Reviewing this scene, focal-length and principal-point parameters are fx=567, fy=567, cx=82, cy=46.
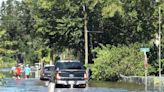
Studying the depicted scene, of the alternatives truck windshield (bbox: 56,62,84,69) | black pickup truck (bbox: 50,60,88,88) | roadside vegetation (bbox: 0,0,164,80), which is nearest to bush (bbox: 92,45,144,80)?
roadside vegetation (bbox: 0,0,164,80)

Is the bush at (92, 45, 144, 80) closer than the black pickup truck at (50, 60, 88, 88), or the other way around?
the black pickup truck at (50, 60, 88, 88)

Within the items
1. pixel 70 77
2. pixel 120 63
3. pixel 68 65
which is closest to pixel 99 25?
pixel 120 63

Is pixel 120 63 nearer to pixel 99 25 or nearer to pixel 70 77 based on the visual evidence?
pixel 99 25

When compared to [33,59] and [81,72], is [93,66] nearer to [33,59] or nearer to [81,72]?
[81,72]

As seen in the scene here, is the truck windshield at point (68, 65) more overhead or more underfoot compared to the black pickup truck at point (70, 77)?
more overhead

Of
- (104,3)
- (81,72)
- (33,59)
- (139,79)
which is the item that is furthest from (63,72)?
(33,59)

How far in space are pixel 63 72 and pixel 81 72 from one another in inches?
48.0

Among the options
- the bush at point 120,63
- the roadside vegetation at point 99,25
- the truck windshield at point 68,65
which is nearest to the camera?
the truck windshield at point 68,65

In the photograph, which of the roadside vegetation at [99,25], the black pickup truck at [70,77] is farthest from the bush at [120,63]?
the black pickup truck at [70,77]

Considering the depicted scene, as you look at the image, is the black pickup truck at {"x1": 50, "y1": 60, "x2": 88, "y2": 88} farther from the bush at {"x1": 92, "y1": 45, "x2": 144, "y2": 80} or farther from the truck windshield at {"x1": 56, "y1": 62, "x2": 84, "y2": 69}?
the bush at {"x1": 92, "y1": 45, "x2": 144, "y2": 80}

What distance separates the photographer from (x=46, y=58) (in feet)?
351

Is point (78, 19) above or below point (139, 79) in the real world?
above

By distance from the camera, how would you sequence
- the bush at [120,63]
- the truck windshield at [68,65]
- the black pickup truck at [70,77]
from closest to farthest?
the black pickup truck at [70,77] < the truck windshield at [68,65] < the bush at [120,63]

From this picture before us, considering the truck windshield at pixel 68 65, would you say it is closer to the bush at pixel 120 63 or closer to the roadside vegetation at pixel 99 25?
the bush at pixel 120 63
